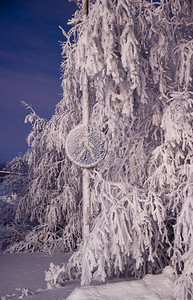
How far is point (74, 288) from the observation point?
18.1 feet

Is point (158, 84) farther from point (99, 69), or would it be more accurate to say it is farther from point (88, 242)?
point (88, 242)

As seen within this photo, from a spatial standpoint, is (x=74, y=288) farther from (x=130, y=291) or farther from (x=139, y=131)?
(x=139, y=131)

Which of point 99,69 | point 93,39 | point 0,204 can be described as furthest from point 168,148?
point 0,204

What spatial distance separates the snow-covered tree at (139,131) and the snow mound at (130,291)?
227mm

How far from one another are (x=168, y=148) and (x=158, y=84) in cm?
119

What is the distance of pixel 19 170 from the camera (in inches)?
490

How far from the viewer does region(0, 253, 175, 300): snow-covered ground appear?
4773 mm

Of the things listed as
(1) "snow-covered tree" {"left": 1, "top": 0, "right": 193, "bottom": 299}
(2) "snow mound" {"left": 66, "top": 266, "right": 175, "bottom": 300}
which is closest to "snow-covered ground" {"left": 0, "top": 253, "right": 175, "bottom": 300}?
(2) "snow mound" {"left": 66, "top": 266, "right": 175, "bottom": 300}

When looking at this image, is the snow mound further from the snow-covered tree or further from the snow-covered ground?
the snow-covered tree

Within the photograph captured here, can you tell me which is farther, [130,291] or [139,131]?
[139,131]

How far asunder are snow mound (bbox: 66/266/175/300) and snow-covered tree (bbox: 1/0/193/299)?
227mm

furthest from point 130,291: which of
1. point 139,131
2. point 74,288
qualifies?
point 139,131

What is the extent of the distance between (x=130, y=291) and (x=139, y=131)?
124 inches

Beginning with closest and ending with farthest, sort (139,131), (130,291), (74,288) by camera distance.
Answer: (130,291)
(74,288)
(139,131)
